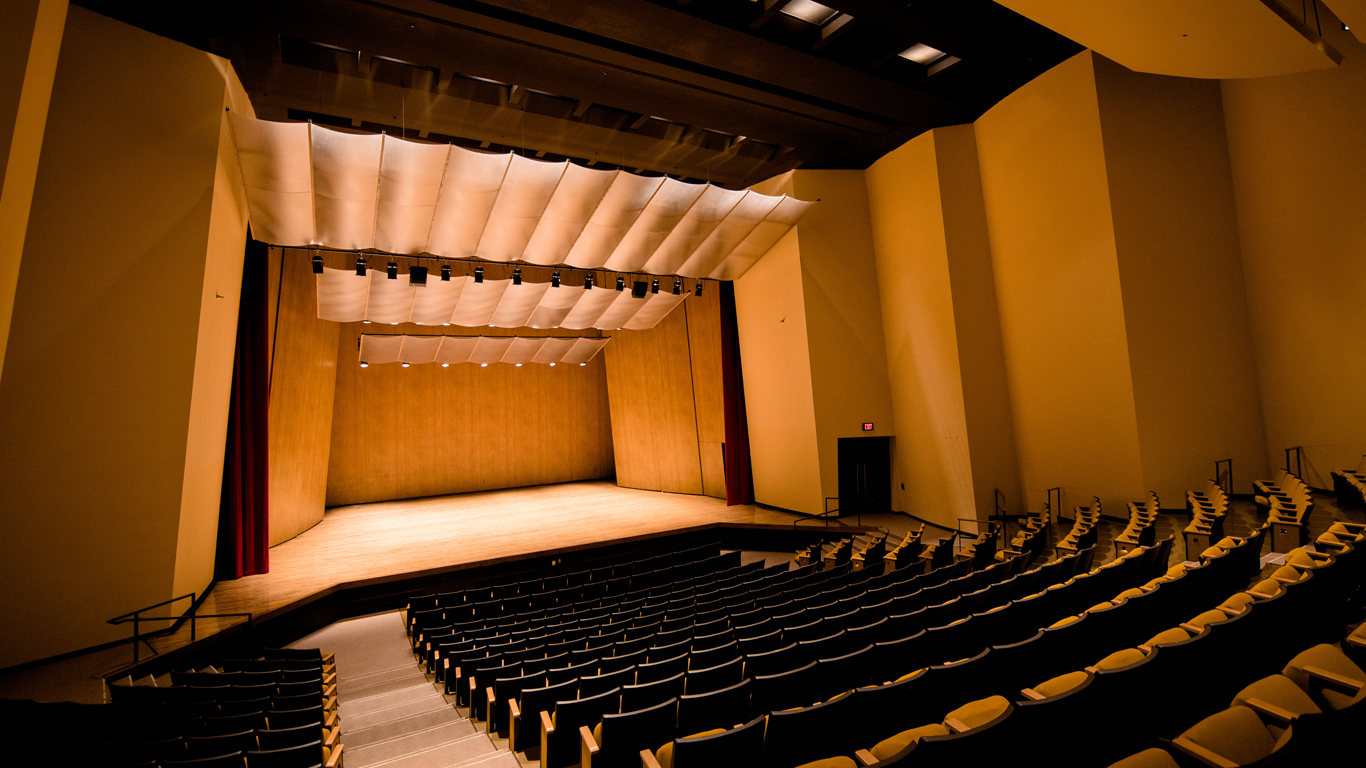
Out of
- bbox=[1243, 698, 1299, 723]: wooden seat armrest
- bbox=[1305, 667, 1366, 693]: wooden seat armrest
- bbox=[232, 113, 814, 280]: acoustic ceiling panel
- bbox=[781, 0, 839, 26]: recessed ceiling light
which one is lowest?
bbox=[1243, 698, 1299, 723]: wooden seat armrest

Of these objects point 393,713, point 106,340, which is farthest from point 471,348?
point 393,713

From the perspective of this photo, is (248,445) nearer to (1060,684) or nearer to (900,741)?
(900,741)

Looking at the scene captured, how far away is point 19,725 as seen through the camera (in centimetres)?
355

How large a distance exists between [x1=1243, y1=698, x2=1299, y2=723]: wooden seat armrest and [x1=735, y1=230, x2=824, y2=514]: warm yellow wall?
10.6 m

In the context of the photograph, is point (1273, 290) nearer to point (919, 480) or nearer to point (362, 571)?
point (919, 480)

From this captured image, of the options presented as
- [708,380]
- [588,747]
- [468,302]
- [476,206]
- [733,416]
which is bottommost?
[588,747]

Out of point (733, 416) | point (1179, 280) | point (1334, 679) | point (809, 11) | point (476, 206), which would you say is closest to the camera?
point (1334, 679)

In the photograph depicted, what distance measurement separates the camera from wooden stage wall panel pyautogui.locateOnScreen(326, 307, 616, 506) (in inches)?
734

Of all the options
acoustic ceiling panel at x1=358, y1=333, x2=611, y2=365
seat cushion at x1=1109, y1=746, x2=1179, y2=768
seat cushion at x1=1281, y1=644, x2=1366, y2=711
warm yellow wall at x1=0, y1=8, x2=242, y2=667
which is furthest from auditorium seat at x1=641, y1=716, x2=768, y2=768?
acoustic ceiling panel at x1=358, y1=333, x2=611, y2=365

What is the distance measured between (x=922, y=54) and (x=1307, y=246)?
6.79 m

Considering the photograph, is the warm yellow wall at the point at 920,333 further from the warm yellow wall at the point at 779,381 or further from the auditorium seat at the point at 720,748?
the auditorium seat at the point at 720,748

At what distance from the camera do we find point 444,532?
44.5 feet

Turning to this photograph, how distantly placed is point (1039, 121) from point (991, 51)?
1684 mm

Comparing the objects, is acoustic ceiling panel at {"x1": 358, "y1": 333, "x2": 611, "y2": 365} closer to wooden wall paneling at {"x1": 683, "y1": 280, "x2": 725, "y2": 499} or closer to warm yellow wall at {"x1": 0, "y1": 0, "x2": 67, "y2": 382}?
wooden wall paneling at {"x1": 683, "y1": 280, "x2": 725, "y2": 499}
